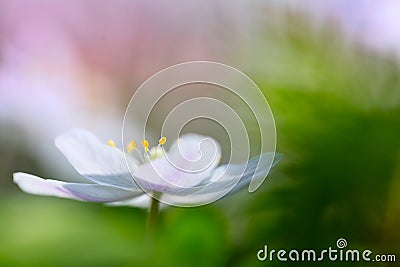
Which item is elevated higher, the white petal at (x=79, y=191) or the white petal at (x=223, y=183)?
the white petal at (x=223, y=183)

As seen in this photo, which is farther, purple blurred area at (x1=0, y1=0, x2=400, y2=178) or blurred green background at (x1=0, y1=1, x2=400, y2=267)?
purple blurred area at (x1=0, y1=0, x2=400, y2=178)

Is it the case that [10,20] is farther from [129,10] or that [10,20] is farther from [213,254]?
[213,254]

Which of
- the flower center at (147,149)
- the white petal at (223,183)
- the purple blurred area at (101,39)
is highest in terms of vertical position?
the purple blurred area at (101,39)

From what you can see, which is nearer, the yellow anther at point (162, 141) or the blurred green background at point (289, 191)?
the blurred green background at point (289, 191)

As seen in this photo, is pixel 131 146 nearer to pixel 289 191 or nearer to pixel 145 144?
pixel 145 144

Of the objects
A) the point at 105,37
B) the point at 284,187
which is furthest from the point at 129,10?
the point at 284,187
